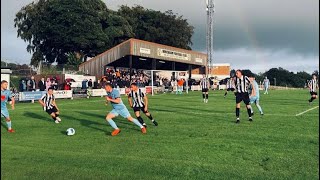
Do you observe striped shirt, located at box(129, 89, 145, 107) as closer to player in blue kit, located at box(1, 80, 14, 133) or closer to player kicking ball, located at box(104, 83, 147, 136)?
player kicking ball, located at box(104, 83, 147, 136)

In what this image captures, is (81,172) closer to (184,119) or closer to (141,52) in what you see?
(184,119)

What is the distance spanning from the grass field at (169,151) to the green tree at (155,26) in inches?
2295

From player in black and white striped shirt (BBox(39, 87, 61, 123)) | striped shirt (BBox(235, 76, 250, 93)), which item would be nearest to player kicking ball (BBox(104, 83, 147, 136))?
player in black and white striped shirt (BBox(39, 87, 61, 123))

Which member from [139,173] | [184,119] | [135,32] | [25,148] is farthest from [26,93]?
[135,32]

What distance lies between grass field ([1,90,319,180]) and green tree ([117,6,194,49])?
58294mm

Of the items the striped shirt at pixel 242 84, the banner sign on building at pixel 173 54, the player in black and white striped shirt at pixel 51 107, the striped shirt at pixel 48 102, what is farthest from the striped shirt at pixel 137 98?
the banner sign on building at pixel 173 54

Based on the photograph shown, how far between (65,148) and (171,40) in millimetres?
66575

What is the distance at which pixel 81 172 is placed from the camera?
8547 mm

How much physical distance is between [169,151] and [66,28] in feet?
165

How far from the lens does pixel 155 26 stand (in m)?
76.0

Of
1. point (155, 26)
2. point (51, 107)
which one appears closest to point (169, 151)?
point (51, 107)

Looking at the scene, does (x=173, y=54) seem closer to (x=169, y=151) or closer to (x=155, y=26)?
(x=155, y=26)

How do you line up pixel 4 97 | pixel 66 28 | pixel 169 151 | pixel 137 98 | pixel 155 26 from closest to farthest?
pixel 169 151
pixel 4 97
pixel 137 98
pixel 66 28
pixel 155 26

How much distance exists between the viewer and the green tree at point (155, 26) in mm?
72969
